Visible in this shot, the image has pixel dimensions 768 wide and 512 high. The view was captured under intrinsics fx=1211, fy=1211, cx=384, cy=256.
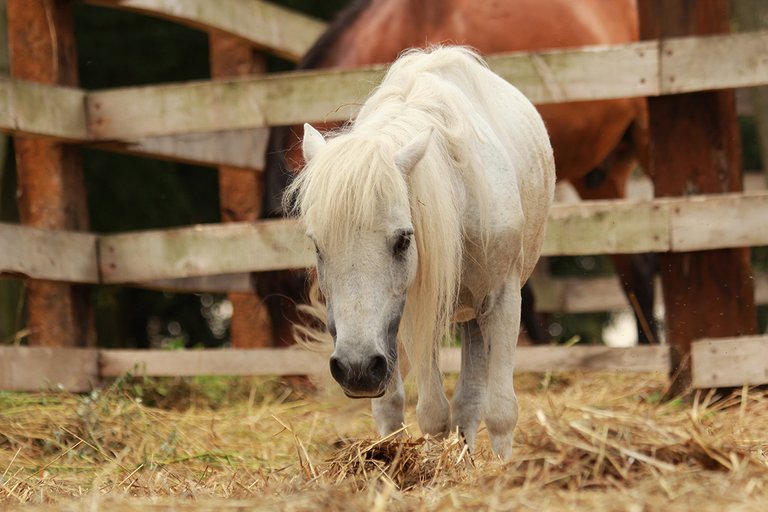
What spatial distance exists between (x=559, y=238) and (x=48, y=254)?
241 centimetres

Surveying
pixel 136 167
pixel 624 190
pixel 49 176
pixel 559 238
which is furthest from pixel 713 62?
pixel 136 167

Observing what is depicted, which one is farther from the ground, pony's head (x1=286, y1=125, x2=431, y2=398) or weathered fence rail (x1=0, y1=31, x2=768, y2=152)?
weathered fence rail (x1=0, y1=31, x2=768, y2=152)

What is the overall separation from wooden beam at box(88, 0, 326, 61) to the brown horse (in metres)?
0.40

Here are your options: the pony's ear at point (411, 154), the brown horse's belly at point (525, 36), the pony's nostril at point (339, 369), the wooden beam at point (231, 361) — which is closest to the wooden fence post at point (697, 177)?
the wooden beam at point (231, 361)

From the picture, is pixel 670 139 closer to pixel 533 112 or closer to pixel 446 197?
pixel 533 112

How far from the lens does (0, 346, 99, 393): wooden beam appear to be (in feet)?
17.8

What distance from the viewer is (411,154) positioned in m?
3.62

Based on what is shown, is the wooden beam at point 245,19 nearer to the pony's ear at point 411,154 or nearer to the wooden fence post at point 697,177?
the wooden fence post at point 697,177

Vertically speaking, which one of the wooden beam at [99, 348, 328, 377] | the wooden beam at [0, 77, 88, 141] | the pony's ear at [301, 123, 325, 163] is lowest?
the wooden beam at [99, 348, 328, 377]

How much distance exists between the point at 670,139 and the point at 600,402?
1.31 m

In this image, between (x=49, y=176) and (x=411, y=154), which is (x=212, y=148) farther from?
(x=411, y=154)

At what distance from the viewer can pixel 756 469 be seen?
2875 mm

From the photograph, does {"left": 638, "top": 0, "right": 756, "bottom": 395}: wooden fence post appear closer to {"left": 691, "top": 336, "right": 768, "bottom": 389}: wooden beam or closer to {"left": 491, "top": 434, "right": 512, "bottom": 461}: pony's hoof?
{"left": 691, "top": 336, "right": 768, "bottom": 389}: wooden beam

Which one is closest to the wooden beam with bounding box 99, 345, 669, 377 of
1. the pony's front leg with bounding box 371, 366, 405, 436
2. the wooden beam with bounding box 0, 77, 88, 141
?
the wooden beam with bounding box 0, 77, 88, 141
